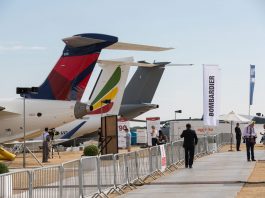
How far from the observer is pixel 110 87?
136 ft

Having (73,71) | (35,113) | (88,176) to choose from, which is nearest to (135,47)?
(73,71)

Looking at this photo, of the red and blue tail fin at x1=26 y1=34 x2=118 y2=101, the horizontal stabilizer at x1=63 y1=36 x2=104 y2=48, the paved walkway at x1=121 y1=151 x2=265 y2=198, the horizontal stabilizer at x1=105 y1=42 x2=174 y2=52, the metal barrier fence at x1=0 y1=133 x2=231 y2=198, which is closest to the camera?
the metal barrier fence at x1=0 y1=133 x2=231 y2=198

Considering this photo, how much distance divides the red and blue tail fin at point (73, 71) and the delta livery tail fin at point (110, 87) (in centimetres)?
Result: 1140

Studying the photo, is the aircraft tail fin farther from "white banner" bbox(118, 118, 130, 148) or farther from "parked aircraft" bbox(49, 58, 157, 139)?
"white banner" bbox(118, 118, 130, 148)

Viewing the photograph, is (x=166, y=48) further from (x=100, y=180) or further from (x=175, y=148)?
(x=100, y=180)

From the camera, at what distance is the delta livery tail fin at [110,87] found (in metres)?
40.6

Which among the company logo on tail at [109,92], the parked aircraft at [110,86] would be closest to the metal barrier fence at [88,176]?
the parked aircraft at [110,86]

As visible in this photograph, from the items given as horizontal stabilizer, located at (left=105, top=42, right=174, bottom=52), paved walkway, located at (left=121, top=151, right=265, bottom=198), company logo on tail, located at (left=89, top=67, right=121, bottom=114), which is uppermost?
horizontal stabilizer, located at (left=105, top=42, right=174, bottom=52)

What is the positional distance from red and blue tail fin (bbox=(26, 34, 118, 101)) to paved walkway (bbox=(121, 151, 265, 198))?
8.26 m

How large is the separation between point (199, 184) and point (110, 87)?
2541 centimetres

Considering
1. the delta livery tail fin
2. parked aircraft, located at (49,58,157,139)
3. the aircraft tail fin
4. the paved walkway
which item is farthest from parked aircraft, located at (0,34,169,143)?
the aircraft tail fin

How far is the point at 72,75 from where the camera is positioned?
2873 cm

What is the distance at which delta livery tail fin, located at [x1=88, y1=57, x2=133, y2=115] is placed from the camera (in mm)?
40625

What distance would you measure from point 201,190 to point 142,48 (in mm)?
16844
